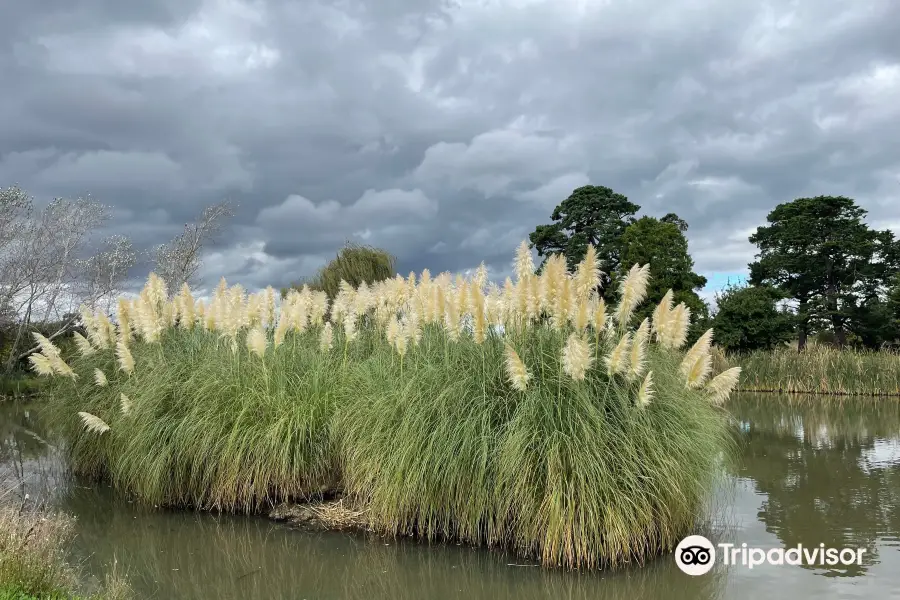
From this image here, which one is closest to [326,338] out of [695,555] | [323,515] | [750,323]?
[323,515]

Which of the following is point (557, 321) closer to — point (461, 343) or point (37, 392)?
point (461, 343)

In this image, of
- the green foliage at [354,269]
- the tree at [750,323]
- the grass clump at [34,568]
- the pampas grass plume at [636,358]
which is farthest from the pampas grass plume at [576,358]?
the tree at [750,323]

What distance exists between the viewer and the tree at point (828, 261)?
34188 mm

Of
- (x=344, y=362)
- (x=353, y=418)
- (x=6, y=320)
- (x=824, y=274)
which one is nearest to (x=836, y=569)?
(x=353, y=418)

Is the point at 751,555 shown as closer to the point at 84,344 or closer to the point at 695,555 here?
the point at 695,555

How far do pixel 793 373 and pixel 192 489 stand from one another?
823 inches

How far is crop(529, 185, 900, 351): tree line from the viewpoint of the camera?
31.3 metres

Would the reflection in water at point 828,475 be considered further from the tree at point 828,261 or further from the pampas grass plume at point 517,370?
the tree at point 828,261

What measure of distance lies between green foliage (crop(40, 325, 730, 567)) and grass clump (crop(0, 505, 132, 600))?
6.89 feet

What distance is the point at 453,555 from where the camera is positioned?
5.29 metres

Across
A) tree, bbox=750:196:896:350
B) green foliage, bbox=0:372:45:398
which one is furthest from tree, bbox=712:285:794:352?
green foliage, bbox=0:372:45:398

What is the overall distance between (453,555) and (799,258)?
3634 centimetres

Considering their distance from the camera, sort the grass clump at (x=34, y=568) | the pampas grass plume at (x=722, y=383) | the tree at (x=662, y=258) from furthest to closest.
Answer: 1. the tree at (x=662, y=258)
2. the pampas grass plume at (x=722, y=383)
3. the grass clump at (x=34, y=568)

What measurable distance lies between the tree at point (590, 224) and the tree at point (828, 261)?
9.03 meters
